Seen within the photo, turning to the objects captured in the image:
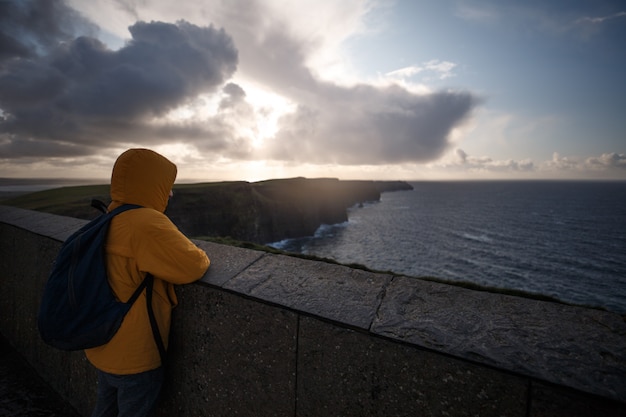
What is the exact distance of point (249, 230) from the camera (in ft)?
159

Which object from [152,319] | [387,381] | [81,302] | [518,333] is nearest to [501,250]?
[518,333]

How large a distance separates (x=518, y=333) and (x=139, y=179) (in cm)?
255

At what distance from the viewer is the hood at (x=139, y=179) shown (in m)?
1.99

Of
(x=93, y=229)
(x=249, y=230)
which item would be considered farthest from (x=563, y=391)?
(x=249, y=230)

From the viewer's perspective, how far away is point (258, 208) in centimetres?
5447

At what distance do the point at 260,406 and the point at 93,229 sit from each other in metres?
1.66

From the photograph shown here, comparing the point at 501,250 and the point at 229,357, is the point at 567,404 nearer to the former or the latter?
the point at 229,357

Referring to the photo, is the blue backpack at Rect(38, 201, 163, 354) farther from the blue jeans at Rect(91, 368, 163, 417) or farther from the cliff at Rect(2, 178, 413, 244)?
the cliff at Rect(2, 178, 413, 244)

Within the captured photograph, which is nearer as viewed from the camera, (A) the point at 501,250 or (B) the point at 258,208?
(A) the point at 501,250

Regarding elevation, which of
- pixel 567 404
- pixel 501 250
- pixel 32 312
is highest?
pixel 567 404

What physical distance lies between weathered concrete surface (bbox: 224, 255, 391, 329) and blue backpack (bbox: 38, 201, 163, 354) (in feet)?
2.45

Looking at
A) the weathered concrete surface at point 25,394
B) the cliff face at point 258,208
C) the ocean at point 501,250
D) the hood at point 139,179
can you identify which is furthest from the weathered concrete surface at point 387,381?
the cliff face at point 258,208

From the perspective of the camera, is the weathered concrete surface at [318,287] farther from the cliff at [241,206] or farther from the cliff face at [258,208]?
the cliff face at [258,208]

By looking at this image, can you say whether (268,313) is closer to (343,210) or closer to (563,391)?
(563,391)
